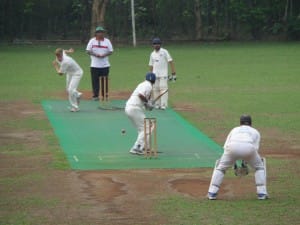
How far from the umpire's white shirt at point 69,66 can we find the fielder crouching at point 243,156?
33.4 feet

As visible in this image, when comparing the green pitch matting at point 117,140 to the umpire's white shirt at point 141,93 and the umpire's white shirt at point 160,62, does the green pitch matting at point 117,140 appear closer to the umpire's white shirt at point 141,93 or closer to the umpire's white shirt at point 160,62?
the umpire's white shirt at point 141,93

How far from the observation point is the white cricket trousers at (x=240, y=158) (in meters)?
12.6

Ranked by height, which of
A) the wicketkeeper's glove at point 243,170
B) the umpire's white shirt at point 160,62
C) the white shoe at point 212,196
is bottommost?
the white shoe at point 212,196

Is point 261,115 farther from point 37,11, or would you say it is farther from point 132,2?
point 37,11

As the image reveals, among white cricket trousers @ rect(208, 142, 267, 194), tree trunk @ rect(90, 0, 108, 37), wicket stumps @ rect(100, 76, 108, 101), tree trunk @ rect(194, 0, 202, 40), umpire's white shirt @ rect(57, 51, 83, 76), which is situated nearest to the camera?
white cricket trousers @ rect(208, 142, 267, 194)

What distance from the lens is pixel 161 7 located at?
52.5 metres

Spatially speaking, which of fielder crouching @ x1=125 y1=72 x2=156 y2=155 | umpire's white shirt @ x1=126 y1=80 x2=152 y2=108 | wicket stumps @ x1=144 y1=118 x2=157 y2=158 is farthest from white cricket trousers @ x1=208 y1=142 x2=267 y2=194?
umpire's white shirt @ x1=126 y1=80 x2=152 y2=108

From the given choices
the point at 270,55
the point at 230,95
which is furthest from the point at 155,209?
the point at 270,55

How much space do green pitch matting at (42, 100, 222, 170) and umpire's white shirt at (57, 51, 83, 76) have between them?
1021 mm

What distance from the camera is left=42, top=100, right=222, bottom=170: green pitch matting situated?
16.3 metres

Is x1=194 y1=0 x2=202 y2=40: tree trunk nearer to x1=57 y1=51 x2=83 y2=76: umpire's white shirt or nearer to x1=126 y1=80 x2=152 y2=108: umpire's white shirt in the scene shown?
x1=57 y1=51 x2=83 y2=76: umpire's white shirt

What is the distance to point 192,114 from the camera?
22.5m

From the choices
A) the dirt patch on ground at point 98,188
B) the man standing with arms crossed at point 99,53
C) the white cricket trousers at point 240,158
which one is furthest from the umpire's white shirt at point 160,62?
the white cricket trousers at point 240,158

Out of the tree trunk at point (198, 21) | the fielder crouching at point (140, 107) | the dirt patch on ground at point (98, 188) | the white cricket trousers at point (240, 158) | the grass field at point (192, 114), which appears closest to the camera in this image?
the dirt patch on ground at point (98, 188)
